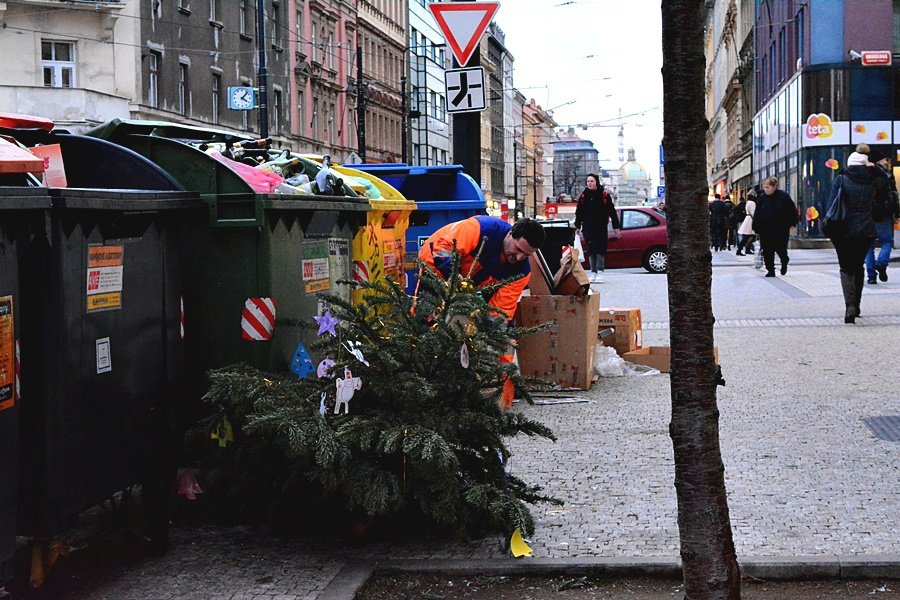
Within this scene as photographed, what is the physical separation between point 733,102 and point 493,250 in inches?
2886

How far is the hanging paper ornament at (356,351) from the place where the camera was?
554cm

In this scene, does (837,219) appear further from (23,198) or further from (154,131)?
(23,198)

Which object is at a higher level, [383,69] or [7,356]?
[383,69]

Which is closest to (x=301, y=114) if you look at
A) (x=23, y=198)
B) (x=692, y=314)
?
(x=23, y=198)

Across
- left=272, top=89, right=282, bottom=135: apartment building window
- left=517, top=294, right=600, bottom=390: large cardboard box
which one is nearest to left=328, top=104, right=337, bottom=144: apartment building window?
left=272, top=89, right=282, bottom=135: apartment building window

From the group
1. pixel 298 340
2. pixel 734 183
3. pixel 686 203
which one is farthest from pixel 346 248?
pixel 734 183

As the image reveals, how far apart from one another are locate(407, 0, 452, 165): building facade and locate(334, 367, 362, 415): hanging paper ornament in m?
77.9

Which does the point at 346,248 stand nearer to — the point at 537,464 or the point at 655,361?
the point at 537,464

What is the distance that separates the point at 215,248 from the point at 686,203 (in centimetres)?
276

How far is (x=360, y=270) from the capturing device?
830 centimetres

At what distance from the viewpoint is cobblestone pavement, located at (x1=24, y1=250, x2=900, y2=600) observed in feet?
17.5

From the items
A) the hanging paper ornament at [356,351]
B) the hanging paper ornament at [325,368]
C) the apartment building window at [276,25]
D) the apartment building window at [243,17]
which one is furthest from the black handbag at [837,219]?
the apartment building window at [276,25]

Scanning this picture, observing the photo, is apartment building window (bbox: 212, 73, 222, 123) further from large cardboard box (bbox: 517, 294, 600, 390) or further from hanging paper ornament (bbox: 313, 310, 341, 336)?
hanging paper ornament (bbox: 313, 310, 341, 336)

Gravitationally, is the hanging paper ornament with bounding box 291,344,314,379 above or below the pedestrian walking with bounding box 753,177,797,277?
below
